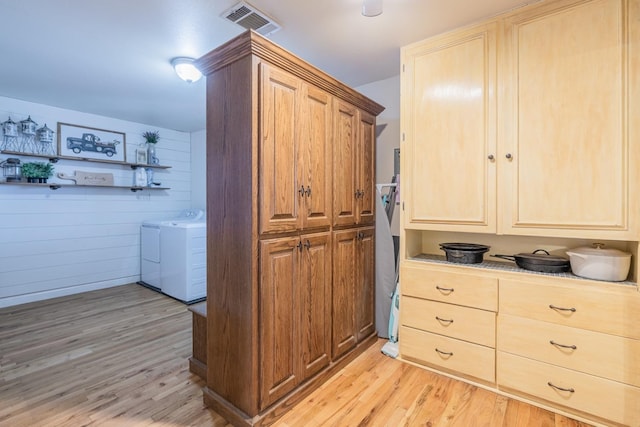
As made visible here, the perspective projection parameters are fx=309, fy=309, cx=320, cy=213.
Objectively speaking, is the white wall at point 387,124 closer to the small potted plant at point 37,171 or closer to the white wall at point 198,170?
the white wall at point 198,170

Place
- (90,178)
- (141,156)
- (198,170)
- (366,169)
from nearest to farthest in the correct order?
(366,169)
(90,178)
(141,156)
(198,170)

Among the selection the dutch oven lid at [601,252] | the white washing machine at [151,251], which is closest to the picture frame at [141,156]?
the white washing machine at [151,251]

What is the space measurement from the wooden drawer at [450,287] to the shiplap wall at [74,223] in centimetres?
407

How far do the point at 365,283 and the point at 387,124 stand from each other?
1.50 meters

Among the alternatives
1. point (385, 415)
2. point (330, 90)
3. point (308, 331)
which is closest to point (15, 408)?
point (308, 331)

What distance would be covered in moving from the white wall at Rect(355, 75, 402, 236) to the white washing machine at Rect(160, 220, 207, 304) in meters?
2.15

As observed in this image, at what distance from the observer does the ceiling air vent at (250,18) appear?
1.83 m

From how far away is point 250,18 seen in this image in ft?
6.33

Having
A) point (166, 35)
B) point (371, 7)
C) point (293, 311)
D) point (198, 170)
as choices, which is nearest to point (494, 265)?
point (293, 311)

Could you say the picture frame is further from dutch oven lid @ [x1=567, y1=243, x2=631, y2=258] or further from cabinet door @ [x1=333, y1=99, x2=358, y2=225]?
dutch oven lid @ [x1=567, y1=243, x2=631, y2=258]

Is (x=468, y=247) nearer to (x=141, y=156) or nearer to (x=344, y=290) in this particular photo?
(x=344, y=290)

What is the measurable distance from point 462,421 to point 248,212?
5.24 ft

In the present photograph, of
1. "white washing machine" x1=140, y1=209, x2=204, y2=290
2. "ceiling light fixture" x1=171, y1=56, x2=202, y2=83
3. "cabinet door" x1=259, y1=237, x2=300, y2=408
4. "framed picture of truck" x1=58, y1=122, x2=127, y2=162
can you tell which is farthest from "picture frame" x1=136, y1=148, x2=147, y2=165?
"cabinet door" x1=259, y1=237, x2=300, y2=408

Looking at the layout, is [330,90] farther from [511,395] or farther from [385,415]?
[511,395]
